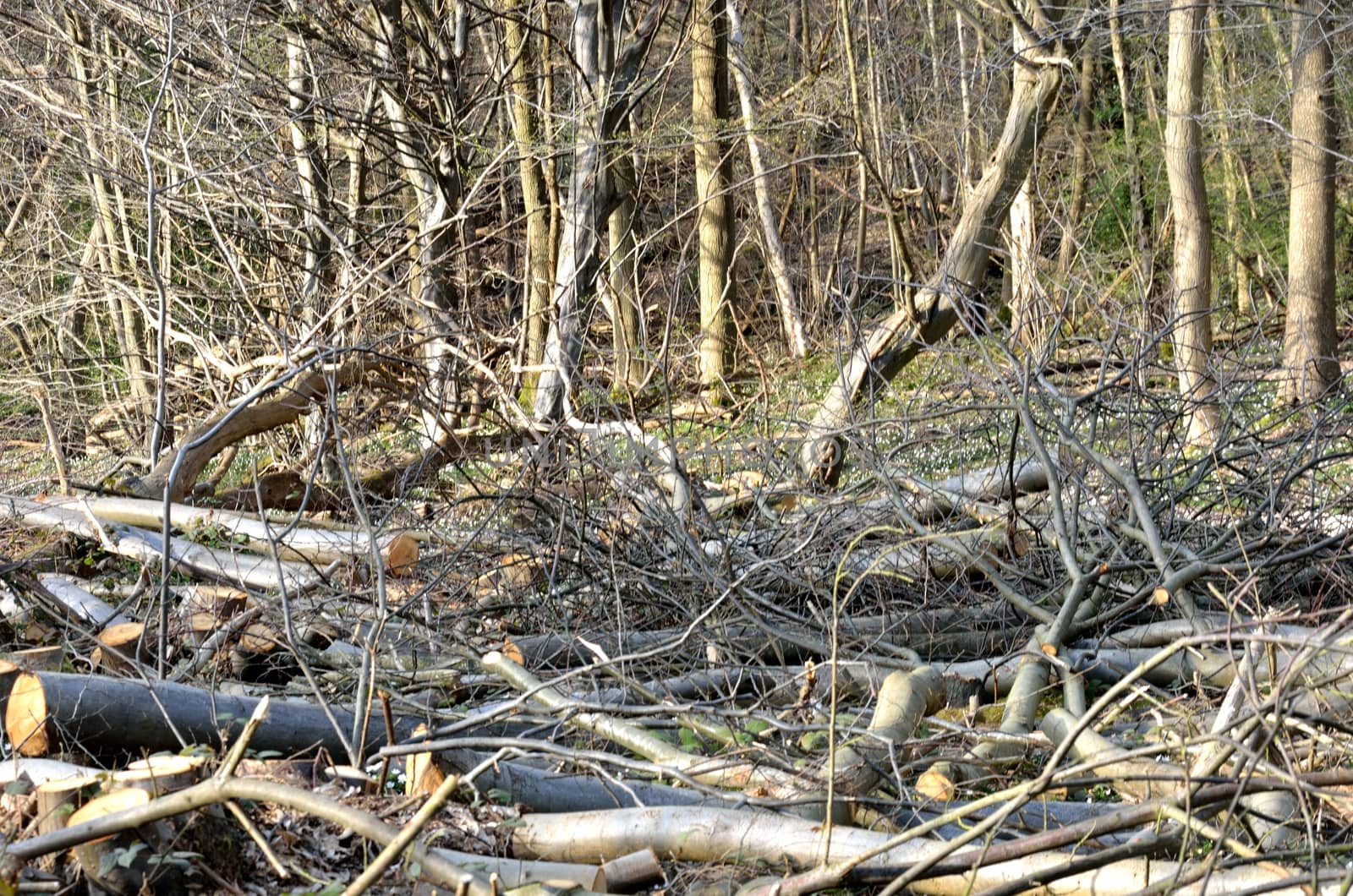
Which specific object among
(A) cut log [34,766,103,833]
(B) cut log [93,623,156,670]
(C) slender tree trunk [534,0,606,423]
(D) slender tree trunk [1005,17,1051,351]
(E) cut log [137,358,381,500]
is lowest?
(B) cut log [93,623,156,670]

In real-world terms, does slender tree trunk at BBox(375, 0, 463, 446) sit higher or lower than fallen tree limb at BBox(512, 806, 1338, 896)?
higher

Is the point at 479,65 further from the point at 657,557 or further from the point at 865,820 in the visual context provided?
the point at 865,820

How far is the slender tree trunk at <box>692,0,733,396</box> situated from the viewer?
50.0ft

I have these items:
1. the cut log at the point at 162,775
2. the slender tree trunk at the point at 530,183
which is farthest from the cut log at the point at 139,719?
the slender tree trunk at the point at 530,183

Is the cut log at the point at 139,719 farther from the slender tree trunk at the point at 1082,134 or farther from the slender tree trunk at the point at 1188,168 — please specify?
the slender tree trunk at the point at 1082,134

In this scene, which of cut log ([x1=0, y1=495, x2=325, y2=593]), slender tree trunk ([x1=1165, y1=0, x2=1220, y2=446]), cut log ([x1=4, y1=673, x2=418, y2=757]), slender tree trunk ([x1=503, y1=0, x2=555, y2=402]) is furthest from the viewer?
slender tree trunk ([x1=503, y1=0, x2=555, y2=402])

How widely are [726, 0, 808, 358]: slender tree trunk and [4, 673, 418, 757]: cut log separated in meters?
11.7

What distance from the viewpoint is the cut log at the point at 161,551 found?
6.32 m

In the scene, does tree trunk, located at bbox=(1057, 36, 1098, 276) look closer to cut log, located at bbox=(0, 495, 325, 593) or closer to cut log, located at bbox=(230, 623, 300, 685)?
cut log, located at bbox=(0, 495, 325, 593)

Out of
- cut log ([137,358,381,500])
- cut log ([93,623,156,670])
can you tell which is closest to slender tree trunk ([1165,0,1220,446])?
cut log ([137,358,381,500])

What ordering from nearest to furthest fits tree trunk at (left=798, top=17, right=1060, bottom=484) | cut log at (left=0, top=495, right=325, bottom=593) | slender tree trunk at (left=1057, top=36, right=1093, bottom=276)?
cut log at (left=0, top=495, right=325, bottom=593), tree trunk at (left=798, top=17, right=1060, bottom=484), slender tree trunk at (left=1057, top=36, right=1093, bottom=276)

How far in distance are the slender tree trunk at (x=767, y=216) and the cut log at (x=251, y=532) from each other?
8.93m

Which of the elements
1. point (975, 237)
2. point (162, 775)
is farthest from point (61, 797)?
point (975, 237)

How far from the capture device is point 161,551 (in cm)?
675
